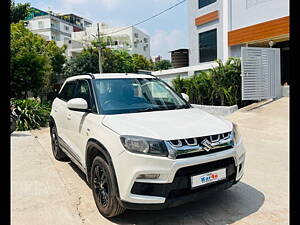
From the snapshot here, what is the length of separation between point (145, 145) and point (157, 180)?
34 centimetres

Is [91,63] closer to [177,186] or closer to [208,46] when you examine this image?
[208,46]

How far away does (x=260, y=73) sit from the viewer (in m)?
10.5

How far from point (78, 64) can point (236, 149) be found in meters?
29.5

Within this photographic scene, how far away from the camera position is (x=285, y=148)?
5520mm

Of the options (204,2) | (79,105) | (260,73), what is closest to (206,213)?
(79,105)

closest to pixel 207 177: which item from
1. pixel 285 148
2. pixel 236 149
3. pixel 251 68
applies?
pixel 236 149

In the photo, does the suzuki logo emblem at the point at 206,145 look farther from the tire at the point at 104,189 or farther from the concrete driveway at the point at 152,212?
the tire at the point at 104,189

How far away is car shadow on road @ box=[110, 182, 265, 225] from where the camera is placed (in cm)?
278

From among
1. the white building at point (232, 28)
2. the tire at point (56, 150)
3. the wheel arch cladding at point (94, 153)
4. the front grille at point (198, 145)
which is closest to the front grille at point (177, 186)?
the front grille at point (198, 145)

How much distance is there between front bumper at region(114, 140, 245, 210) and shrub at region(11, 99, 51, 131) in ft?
26.0

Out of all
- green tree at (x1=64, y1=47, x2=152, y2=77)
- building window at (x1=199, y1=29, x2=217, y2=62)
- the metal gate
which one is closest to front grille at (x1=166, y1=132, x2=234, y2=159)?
the metal gate

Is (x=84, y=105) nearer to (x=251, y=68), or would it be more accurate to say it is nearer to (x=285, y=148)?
(x=285, y=148)

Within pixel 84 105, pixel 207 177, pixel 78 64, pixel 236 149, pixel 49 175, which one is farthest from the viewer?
pixel 78 64

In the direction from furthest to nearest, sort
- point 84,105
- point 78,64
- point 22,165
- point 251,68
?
1. point 78,64
2. point 251,68
3. point 22,165
4. point 84,105
